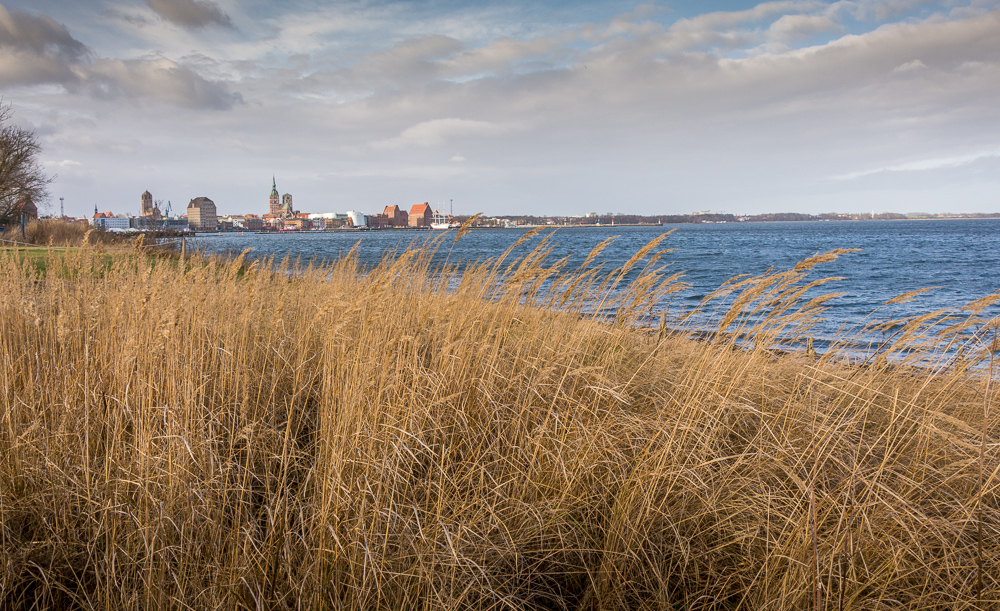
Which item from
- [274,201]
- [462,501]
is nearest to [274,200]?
[274,201]

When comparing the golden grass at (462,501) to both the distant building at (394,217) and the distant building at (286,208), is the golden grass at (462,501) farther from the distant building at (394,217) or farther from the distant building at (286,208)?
the distant building at (286,208)

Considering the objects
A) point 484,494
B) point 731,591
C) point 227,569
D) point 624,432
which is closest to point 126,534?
point 227,569

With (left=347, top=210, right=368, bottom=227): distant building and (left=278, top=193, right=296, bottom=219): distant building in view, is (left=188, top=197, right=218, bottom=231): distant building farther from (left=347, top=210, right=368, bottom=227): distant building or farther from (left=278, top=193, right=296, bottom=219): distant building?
(left=347, top=210, right=368, bottom=227): distant building

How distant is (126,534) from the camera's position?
2.24 m

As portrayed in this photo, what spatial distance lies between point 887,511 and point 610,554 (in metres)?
1.23

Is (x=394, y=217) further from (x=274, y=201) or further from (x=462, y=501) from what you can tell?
(x=462, y=501)

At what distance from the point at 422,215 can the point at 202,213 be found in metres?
71.9

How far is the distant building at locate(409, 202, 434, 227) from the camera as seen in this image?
513 ft

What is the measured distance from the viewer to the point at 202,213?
16288cm

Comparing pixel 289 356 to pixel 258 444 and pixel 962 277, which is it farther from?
pixel 962 277

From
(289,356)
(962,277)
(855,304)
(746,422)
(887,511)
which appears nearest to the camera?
(887,511)

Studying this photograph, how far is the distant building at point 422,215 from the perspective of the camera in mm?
156500

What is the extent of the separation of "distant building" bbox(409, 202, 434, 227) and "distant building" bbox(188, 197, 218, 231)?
6328 cm

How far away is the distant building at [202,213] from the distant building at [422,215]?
208ft
